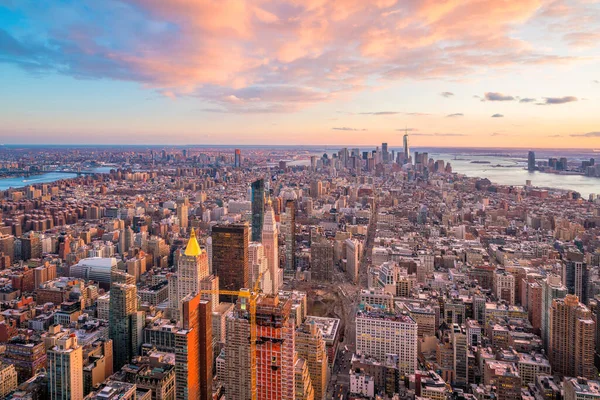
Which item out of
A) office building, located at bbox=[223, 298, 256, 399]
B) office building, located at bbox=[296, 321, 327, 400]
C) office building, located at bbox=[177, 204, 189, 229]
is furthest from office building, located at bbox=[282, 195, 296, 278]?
office building, located at bbox=[223, 298, 256, 399]

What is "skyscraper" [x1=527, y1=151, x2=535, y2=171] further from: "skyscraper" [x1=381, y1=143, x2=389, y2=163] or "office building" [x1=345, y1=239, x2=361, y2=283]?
"office building" [x1=345, y1=239, x2=361, y2=283]

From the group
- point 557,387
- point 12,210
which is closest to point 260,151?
point 12,210

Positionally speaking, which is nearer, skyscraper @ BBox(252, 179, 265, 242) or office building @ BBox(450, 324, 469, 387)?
office building @ BBox(450, 324, 469, 387)

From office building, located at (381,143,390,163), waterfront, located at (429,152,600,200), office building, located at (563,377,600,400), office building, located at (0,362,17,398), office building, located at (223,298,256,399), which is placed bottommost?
office building, located at (0,362,17,398)

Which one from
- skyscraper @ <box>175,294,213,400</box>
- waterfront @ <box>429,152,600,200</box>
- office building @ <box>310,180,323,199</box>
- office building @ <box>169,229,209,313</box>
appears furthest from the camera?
office building @ <box>310,180,323,199</box>

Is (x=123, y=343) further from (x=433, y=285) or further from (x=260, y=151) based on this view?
(x=260, y=151)

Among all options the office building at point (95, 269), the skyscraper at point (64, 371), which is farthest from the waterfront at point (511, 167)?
the skyscraper at point (64, 371)

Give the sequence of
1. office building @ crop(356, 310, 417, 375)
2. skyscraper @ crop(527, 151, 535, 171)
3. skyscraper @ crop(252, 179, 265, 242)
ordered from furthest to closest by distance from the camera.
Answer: skyscraper @ crop(527, 151, 535, 171)
skyscraper @ crop(252, 179, 265, 242)
office building @ crop(356, 310, 417, 375)
